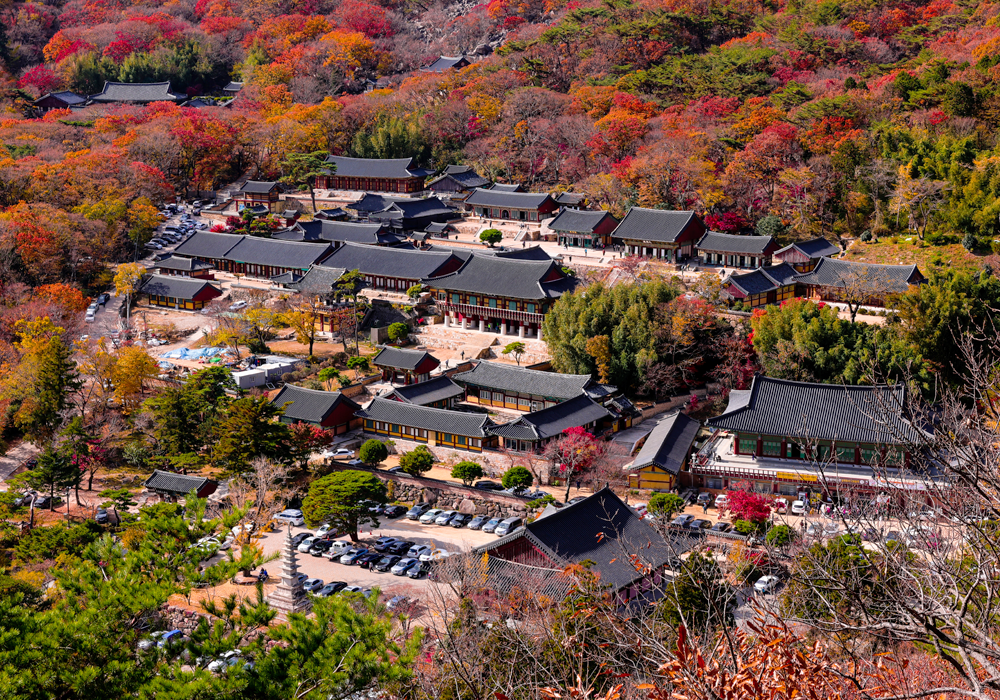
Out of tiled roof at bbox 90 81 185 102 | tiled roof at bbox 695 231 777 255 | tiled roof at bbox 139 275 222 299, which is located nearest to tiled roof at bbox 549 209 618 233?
tiled roof at bbox 695 231 777 255

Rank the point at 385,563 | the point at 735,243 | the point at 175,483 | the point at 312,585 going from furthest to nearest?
the point at 735,243, the point at 175,483, the point at 385,563, the point at 312,585

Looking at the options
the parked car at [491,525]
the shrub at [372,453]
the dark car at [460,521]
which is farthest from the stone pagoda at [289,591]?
the shrub at [372,453]

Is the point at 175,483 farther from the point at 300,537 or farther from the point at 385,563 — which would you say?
the point at 385,563

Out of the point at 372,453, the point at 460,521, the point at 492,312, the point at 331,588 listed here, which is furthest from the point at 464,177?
the point at 331,588

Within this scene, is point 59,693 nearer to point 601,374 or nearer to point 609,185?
point 601,374

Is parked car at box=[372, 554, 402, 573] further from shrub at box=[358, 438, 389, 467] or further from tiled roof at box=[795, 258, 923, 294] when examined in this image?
tiled roof at box=[795, 258, 923, 294]

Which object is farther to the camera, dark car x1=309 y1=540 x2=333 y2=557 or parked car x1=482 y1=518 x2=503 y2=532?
parked car x1=482 y1=518 x2=503 y2=532

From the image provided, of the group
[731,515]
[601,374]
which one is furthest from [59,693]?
[601,374]
